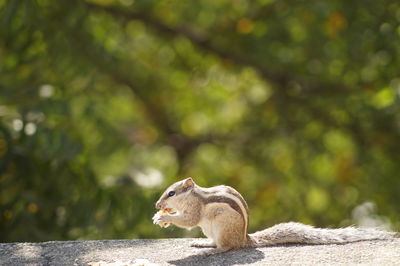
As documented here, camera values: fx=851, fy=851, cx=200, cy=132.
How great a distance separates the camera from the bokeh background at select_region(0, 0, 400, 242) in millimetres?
6684

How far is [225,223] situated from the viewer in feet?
13.0

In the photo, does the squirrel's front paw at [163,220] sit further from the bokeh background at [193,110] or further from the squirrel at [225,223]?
the bokeh background at [193,110]

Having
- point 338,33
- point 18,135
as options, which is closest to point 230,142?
point 338,33

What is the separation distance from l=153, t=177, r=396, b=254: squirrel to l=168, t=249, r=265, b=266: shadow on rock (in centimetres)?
4

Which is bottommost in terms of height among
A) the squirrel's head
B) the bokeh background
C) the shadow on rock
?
the shadow on rock

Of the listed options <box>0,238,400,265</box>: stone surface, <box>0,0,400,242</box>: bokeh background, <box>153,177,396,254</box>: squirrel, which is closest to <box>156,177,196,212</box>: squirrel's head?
<box>153,177,396,254</box>: squirrel

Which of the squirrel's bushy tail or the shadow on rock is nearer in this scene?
the shadow on rock

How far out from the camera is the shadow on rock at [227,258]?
3.87m

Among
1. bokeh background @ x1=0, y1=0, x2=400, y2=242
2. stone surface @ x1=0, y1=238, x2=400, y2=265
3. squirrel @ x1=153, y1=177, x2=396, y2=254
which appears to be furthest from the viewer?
bokeh background @ x1=0, y1=0, x2=400, y2=242

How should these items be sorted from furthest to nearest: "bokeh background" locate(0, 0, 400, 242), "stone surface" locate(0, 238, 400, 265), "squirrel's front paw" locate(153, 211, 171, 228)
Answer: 1. "bokeh background" locate(0, 0, 400, 242)
2. "squirrel's front paw" locate(153, 211, 171, 228)
3. "stone surface" locate(0, 238, 400, 265)

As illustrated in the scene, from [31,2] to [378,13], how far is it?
291 cm

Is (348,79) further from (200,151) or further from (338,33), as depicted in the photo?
(200,151)

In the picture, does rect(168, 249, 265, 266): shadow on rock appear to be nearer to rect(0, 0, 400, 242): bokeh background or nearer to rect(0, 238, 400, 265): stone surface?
rect(0, 238, 400, 265): stone surface

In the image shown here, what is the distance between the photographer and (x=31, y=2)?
261 inches
